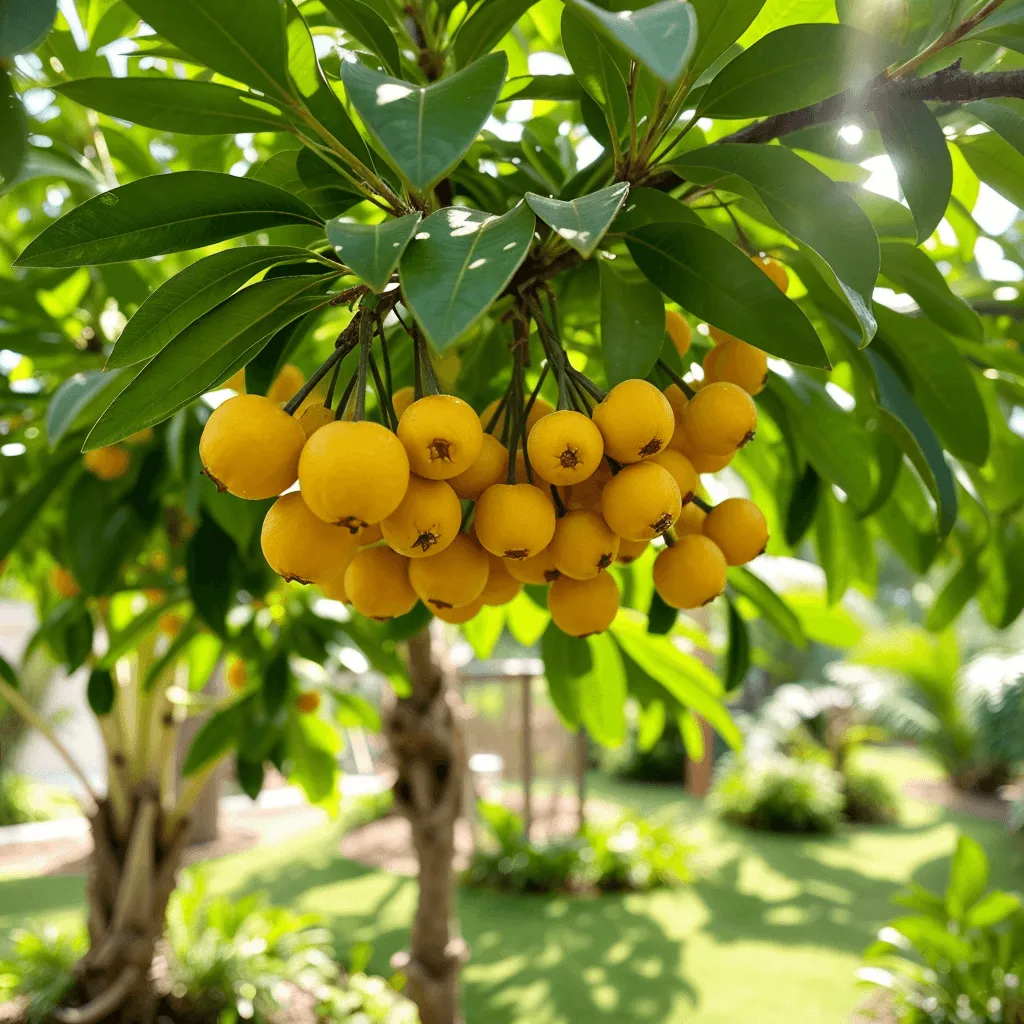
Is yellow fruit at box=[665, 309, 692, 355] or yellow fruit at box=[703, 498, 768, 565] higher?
yellow fruit at box=[665, 309, 692, 355]

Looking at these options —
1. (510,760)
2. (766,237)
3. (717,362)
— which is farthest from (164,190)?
(510,760)

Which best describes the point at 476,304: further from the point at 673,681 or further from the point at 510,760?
the point at 510,760

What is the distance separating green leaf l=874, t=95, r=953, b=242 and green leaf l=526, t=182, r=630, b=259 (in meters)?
Result: 0.26

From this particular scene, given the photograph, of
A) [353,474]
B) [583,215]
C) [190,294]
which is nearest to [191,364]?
[190,294]

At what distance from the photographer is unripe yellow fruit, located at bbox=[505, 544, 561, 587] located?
1.93 feet

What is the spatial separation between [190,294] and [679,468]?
349 millimetres

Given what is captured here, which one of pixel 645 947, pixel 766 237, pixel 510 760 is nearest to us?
pixel 766 237

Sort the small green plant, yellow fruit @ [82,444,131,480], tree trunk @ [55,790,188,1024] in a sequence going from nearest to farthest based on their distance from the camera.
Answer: yellow fruit @ [82,444,131,480] < tree trunk @ [55,790,188,1024] < the small green plant

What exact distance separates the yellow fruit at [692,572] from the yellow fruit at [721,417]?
3.3 inches

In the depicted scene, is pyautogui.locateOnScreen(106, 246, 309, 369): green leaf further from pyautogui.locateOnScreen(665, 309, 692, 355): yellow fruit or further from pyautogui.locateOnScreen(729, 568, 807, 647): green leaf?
pyautogui.locateOnScreen(729, 568, 807, 647): green leaf

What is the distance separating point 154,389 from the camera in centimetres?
51

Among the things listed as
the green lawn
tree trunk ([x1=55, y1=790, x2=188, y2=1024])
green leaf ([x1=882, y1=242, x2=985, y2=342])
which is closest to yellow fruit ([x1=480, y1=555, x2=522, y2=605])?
green leaf ([x1=882, y1=242, x2=985, y2=342])

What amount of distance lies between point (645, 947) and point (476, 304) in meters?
4.92

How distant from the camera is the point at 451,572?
0.57 metres
